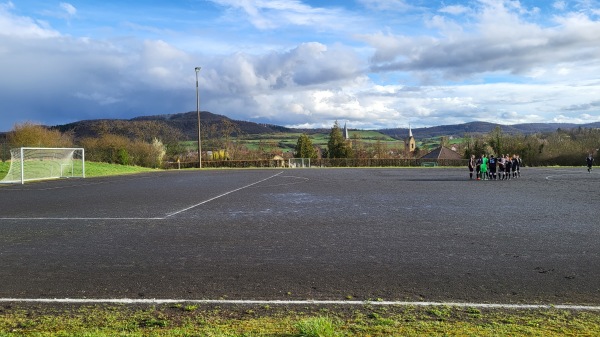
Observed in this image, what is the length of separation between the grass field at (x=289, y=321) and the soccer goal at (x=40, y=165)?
28.1 meters

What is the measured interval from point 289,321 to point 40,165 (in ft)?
112

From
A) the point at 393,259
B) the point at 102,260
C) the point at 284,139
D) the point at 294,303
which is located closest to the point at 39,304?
the point at 102,260

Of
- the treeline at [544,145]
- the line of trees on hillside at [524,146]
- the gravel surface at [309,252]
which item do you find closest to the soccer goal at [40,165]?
the gravel surface at [309,252]

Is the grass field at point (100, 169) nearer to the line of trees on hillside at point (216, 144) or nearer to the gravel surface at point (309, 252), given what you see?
the line of trees on hillside at point (216, 144)

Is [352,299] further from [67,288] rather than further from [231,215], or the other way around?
[231,215]

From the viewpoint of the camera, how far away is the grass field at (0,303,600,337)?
4398mm

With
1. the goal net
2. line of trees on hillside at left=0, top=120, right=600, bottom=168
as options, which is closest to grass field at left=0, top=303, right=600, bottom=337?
line of trees on hillside at left=0, top=120, right=600, bottom=168

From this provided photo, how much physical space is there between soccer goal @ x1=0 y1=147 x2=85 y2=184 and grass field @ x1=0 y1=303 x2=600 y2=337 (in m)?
28.1

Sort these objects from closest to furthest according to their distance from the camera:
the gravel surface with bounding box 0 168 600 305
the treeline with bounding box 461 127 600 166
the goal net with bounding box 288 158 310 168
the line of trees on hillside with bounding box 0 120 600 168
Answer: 1. the gravel surface with bounding box 0 168 600 305
2. the line of trees on hillside with bounding box 0 120 600 168
3. the goal net with bounding box 288 158 310 168
4. the treeline with bounding box 461 127 600 166

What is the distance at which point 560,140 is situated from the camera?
72.6m

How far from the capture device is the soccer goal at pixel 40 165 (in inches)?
1257

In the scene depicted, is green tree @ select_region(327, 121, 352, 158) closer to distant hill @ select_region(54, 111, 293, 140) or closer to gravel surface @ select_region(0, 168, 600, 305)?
distant hill @ select_region(54, 111, 293, 140)

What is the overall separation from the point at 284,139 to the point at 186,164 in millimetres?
81546

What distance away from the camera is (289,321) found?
4742 millimetres
